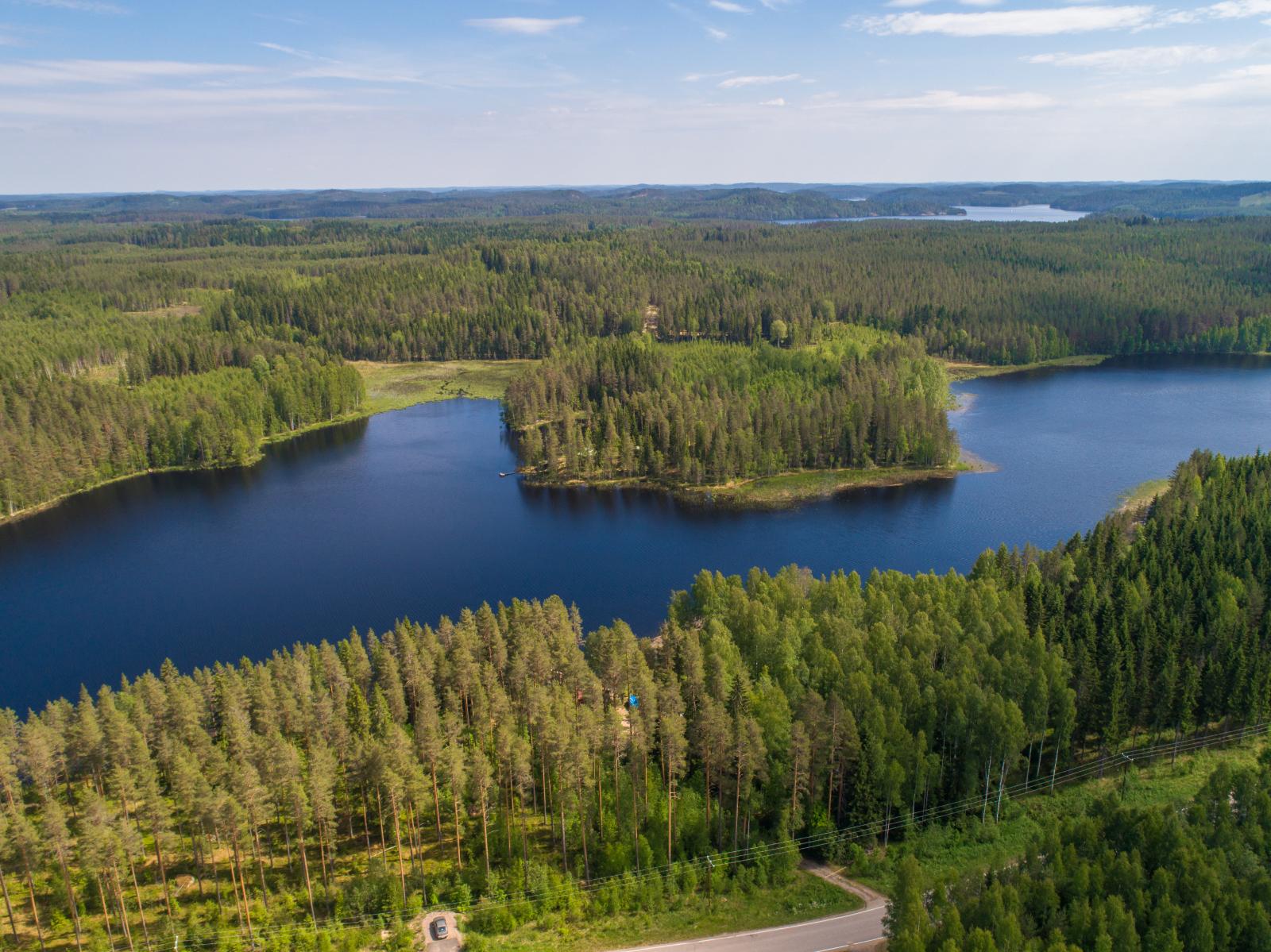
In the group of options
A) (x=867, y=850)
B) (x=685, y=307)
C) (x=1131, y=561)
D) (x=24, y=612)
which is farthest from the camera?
(x=685, y=307)

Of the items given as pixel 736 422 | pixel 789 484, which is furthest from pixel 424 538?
pixel 789 484

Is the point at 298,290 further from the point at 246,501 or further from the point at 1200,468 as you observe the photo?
the point at 1200,468

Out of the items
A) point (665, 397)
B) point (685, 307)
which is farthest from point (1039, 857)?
point (685, 307)

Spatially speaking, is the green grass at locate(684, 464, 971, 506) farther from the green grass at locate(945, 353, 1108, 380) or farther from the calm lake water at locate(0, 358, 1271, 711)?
the green grass at locate(945, 353, 1108, 380)

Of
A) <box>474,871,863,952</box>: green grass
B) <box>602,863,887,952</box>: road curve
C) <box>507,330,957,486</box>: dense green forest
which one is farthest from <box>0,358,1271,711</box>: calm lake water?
<box>602,863,887,952</box>: road curve

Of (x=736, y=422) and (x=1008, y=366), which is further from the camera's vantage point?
(x=1008, y=366)

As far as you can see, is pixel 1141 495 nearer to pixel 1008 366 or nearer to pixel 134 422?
pixel 1008 366

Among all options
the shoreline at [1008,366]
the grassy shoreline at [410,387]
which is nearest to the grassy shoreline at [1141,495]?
the shoreline at [1008,366]
